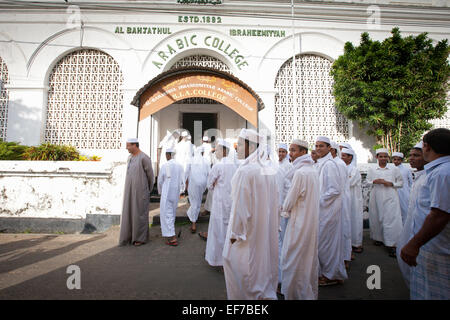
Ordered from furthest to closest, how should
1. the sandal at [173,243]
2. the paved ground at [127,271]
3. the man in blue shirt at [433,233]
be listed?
the sandal at [173,243]
the paved ground at [127,271]
the man in blue shirt at [433,233]

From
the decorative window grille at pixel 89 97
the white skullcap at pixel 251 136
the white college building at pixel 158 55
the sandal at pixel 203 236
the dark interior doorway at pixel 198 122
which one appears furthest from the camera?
the dark interior doorway at pixel 198 122

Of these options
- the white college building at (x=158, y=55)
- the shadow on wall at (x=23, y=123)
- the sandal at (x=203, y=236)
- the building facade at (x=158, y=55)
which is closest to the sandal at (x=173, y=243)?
the sandal at (x=203, y=236)

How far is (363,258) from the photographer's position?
13.1ft

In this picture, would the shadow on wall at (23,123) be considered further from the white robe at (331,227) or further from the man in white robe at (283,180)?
the white robe at (331,227)

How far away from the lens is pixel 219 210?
3.89 metres

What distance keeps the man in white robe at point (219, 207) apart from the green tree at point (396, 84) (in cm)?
535

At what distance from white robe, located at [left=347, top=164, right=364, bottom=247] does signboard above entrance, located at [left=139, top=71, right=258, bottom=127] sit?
271cm

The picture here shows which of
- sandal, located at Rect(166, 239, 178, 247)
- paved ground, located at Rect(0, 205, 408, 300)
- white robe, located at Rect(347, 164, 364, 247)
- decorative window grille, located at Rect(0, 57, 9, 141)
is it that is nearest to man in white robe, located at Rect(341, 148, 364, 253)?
white robe, located at Rect(347, 164, 364, 247)

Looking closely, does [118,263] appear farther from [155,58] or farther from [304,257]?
[155,58]

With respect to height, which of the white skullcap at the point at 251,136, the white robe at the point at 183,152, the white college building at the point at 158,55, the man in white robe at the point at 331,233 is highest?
the white college building at the point at 158,55

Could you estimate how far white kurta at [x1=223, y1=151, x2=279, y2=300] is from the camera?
85.5 inches

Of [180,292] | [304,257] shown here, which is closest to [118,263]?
[180,292]

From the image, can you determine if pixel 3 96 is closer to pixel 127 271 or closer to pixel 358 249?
pixel 127 271

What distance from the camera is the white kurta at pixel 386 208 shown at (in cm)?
430
